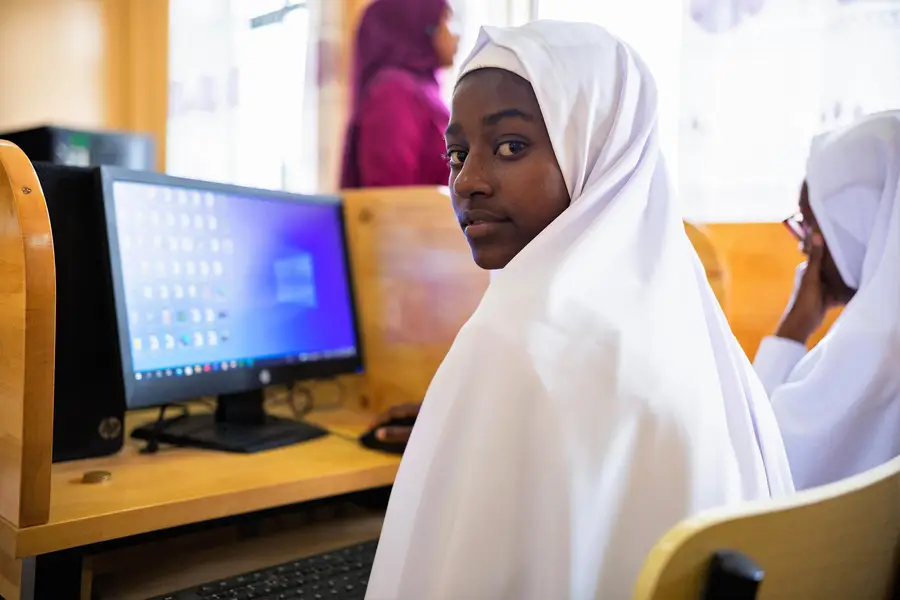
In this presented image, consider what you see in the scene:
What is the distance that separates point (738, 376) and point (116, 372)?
78 centimetres

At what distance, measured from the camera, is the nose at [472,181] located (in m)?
0.73

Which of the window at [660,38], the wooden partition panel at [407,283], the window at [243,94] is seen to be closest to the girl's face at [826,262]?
the window at [660,38]

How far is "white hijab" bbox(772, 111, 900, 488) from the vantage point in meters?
0.97

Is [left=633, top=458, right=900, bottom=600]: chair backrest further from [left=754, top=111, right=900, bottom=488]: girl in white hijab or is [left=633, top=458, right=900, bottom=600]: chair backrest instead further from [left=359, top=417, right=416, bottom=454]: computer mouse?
[left=359, top=417, right=416, bottom=454]: computer mouse

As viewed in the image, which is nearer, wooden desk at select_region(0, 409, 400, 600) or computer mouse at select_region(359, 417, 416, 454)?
wooden desk at select_region(0, 409, 400, 600)

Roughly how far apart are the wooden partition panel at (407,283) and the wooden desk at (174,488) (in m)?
0.26

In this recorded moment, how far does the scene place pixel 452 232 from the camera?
1.37m

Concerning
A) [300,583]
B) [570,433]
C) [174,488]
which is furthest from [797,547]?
[174,488]

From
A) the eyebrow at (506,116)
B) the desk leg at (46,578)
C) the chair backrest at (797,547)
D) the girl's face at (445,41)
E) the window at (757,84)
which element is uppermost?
the girl's face at (445,41)

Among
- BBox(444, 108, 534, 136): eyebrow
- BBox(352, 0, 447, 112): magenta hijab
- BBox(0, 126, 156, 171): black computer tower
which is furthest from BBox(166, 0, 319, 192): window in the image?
BBox(444, 108, 534, 136): eyebrow

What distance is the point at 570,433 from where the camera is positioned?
57 cm

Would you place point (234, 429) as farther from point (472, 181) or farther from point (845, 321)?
point (845, 321)

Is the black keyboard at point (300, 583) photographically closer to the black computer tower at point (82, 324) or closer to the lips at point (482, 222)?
the black computer tower at point (82, 324)

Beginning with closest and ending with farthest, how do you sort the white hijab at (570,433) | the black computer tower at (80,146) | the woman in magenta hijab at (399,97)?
1. the white hijab at (570,433)
2. the black computer tower at (80,146)
3. the woman in magenta hijab at (399,97)
